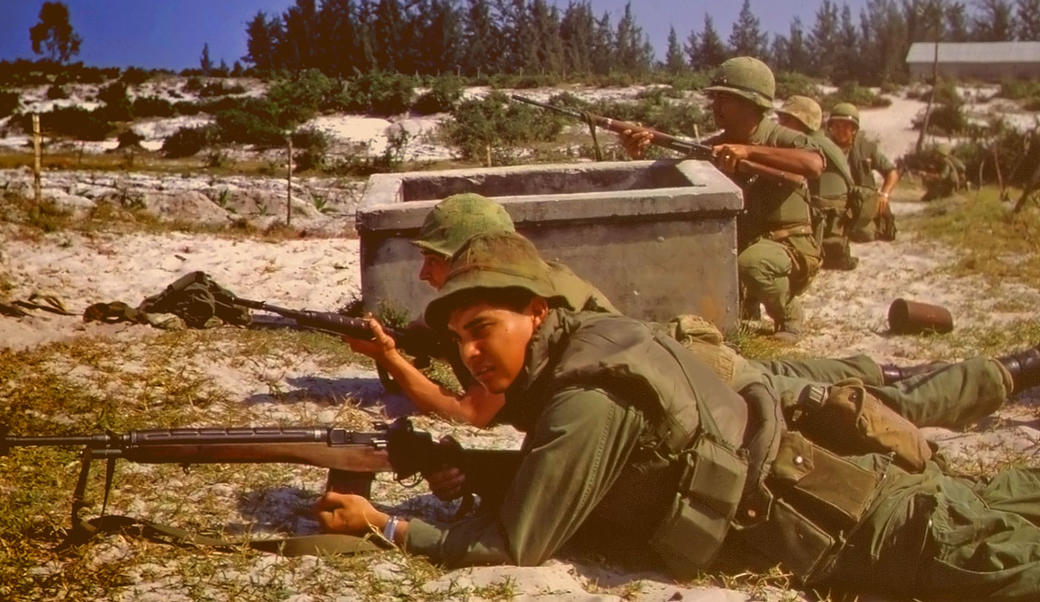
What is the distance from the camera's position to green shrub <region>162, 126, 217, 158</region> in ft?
75.9

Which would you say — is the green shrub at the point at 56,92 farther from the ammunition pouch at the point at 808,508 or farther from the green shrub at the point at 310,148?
the ammunition pouch at the point at 808,508

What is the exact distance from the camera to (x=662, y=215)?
22.4 ft

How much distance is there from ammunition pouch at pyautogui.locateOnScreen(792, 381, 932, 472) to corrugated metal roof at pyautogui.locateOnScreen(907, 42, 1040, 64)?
163 ft

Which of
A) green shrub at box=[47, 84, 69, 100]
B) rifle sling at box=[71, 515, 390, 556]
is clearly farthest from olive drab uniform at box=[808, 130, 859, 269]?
green shrub at box=[47, 84, 69, 100]

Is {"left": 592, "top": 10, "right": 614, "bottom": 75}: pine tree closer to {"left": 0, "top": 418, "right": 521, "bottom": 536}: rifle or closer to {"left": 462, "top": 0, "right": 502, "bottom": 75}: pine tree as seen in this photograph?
{"left": 462, "top": 0, "right": 502, "bottom": 75}: pine tree

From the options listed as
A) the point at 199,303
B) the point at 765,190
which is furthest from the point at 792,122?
the point at 199,303

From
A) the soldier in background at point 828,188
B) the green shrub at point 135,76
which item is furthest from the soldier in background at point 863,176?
the green shrub at point 135,76

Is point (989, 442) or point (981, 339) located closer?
point (989, 442)

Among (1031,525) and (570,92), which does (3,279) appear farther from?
(570,92)

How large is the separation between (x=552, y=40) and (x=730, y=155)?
42936 mm

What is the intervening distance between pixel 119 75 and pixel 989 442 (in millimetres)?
34319

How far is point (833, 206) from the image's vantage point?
9953 mm

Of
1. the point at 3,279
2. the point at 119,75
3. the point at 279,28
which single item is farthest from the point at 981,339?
the point at 279,28

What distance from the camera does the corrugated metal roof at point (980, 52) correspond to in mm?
51125
